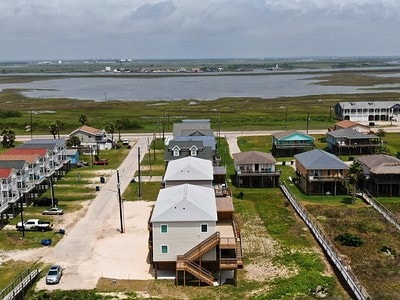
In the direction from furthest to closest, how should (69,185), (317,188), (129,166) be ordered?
(129,166) → (69,185) → (317,188)

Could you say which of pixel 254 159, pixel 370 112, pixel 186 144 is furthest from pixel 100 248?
pixel 370 112

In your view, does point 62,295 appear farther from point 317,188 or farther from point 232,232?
point 317,188

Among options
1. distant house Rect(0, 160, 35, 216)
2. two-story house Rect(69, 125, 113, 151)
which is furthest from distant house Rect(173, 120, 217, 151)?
distant house Rect(0, 160, 35, 216)

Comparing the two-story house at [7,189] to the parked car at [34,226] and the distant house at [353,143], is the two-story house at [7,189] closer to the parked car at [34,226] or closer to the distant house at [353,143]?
the parked car at [34,226]

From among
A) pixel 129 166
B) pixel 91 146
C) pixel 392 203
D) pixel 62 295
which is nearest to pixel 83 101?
pixel 91 146

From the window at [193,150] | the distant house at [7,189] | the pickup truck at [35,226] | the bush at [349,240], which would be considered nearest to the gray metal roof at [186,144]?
the window at [193,150]
